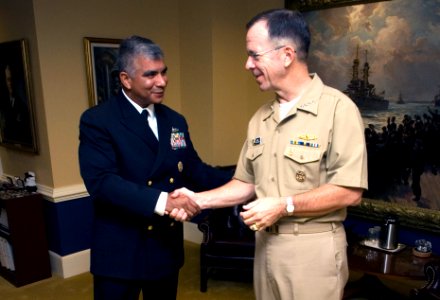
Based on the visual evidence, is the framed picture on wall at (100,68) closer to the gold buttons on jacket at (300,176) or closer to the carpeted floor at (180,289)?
the carpeted floor at (180,289)

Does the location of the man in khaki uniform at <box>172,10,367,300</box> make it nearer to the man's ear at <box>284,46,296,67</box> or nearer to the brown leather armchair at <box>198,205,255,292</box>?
the man's ear at <box>284,46,296,67</box>

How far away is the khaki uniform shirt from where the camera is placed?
4.42 feet

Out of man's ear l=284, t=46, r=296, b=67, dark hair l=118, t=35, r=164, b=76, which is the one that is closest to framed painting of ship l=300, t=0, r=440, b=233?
man's ear l=284, t=46, r=296, b=67

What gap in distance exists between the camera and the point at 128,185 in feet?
5.47

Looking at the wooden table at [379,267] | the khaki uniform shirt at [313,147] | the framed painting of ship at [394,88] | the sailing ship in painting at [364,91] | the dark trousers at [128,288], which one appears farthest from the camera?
the sailing ship in painting at [364,91]

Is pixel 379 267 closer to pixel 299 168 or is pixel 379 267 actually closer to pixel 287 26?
pixel 299 168

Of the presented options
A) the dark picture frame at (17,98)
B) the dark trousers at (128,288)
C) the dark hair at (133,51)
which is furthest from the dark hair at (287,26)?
the dark picture frame at (17,98)

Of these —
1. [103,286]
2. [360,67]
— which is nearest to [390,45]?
[360,67]

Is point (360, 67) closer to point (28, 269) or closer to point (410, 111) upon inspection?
point (410, 111)

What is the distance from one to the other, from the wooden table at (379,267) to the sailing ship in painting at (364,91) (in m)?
1.06

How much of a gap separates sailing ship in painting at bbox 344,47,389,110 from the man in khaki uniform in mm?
1777

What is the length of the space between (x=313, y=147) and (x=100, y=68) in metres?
2.59

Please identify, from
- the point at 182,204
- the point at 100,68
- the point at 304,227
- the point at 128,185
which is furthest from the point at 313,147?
the point at 100,68

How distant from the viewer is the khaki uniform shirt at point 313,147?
53.1 inches
